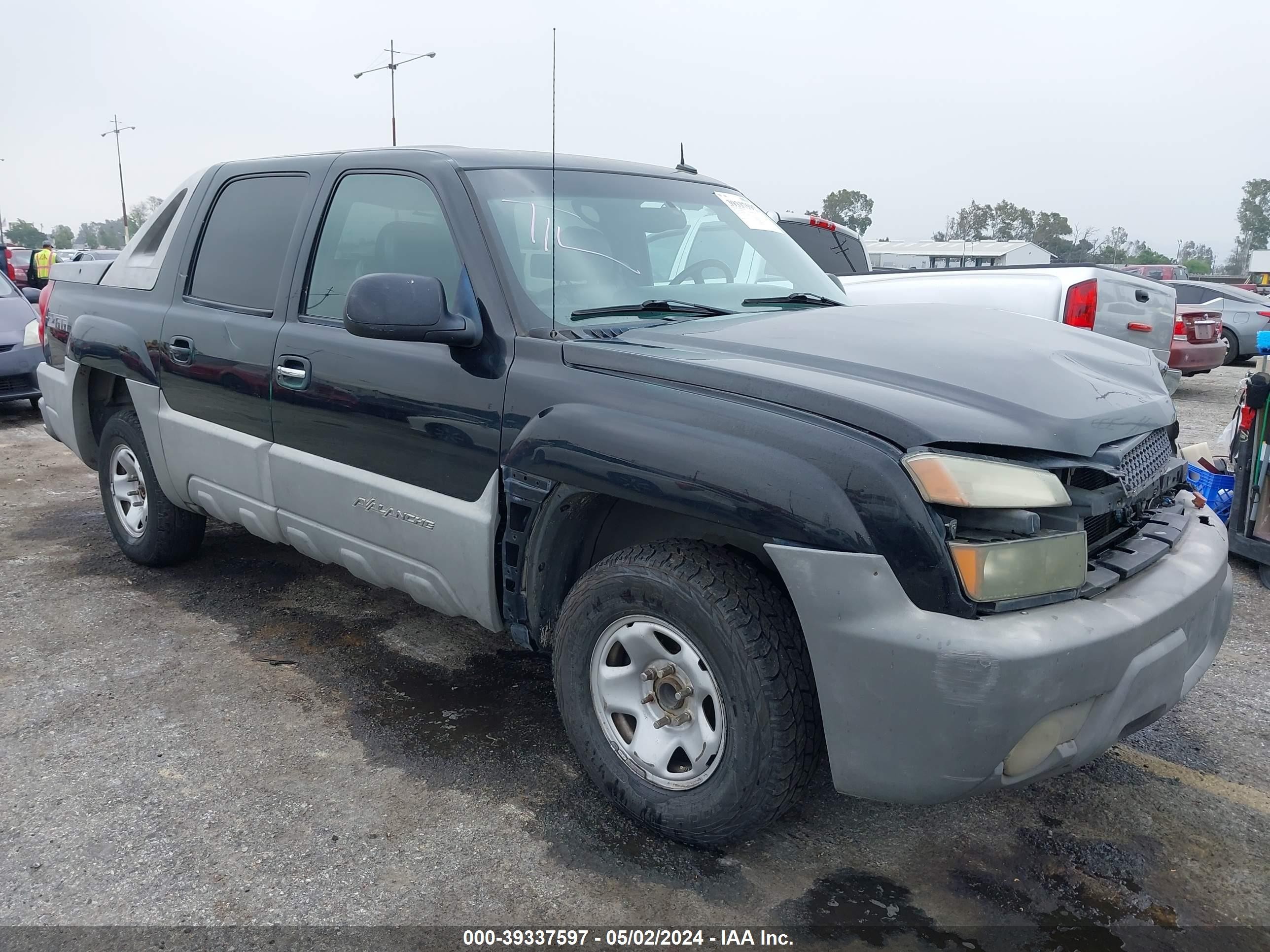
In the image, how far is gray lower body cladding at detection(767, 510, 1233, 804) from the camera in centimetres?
200

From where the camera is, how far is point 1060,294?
680 cm

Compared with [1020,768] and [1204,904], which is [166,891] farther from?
[1204,904]

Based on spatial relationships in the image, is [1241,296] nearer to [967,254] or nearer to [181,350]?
[967,254]

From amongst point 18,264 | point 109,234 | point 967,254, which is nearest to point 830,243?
point 967,254

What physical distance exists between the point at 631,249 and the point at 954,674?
70.2 inches

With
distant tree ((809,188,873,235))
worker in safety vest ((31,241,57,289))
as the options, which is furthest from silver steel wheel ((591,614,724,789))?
distant tree ((809,188,873,235))

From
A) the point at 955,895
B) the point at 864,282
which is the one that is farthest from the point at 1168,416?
the point at 864,282

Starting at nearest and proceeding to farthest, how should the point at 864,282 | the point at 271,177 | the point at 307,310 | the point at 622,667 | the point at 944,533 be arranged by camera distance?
the point at 944,533 → the point at 622,667 → the point at 307,310 → the point at 271,177 → the point at 864,282

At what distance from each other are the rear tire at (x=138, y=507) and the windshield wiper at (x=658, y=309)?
2.43 meters

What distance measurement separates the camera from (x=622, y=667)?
260 centimetres

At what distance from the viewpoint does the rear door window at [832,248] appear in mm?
8625

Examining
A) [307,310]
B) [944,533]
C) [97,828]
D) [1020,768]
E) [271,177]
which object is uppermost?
[271,177]

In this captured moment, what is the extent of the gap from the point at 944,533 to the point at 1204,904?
1215 mm

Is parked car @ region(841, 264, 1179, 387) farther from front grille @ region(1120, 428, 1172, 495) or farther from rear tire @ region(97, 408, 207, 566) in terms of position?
rear tire @ region(97, 408, 207, 566)
